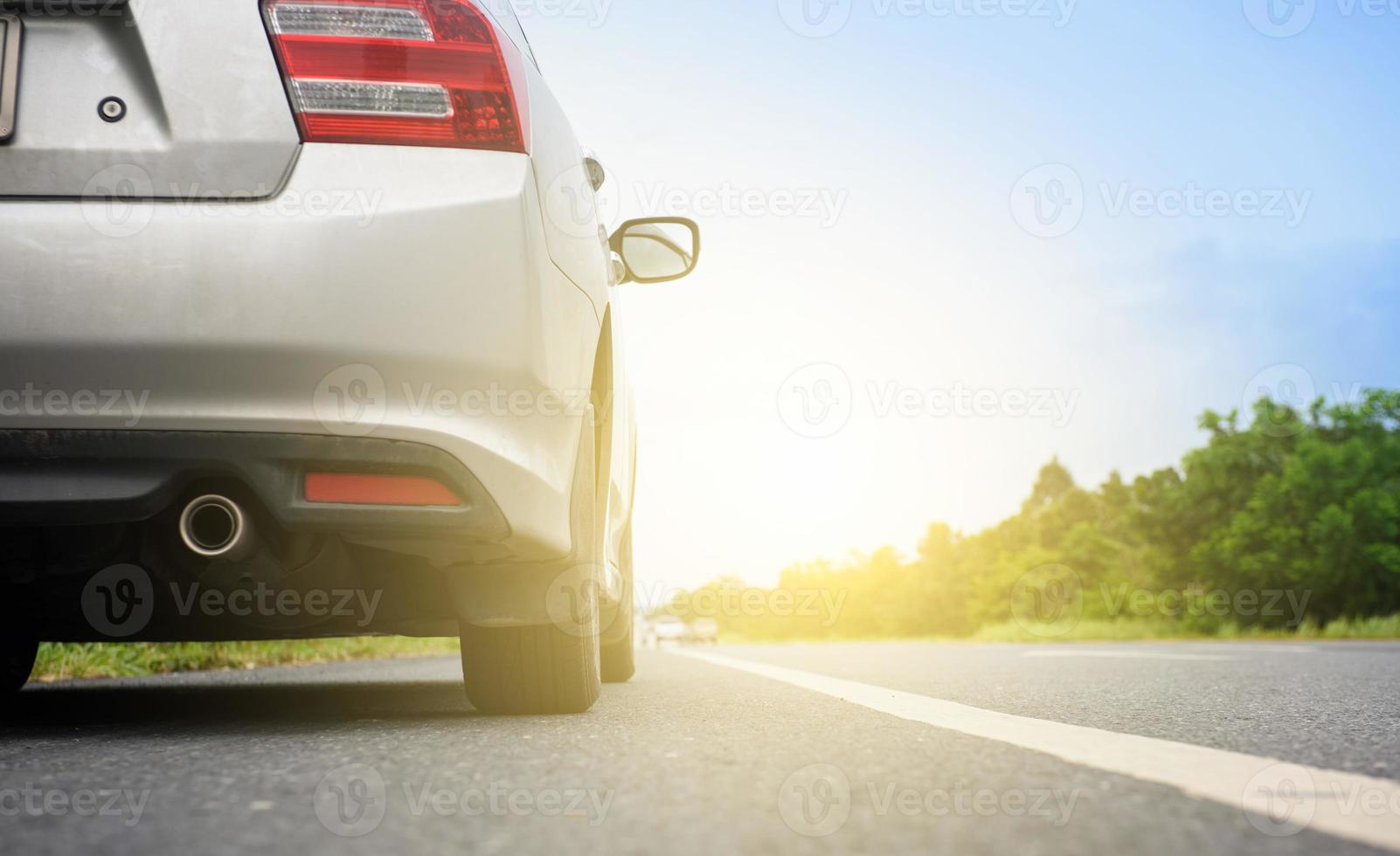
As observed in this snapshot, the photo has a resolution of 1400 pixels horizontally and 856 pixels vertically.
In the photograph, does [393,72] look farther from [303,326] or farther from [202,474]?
[202,474]

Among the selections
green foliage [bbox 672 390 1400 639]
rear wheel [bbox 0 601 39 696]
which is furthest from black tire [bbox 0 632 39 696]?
green foliage [bbox 672 390 1400 639]

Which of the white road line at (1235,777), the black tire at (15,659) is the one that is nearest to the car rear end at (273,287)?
the white road line at (1235,777)

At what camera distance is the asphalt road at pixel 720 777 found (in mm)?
1420

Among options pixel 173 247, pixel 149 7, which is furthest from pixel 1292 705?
pixel 149 7

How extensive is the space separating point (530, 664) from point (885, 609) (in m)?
90.0

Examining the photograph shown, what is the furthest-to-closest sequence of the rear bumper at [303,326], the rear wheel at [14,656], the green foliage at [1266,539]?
1. the green foliage at [1266,539]
2. the rear wheel at [14,656]
3. the rear bumper at [303,326]

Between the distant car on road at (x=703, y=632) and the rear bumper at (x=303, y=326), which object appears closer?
the rear bumper at (x=303, y=326)

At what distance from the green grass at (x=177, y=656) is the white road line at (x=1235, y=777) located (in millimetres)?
4421

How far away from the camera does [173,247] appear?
2.25m

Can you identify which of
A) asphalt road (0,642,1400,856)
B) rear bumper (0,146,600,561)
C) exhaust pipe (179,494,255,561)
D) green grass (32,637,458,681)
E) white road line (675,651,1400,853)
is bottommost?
white road line (675,651,1400,853)

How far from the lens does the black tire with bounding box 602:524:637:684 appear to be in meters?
4.61

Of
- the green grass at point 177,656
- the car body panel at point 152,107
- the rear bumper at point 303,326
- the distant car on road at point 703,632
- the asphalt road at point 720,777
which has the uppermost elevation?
the car body panel at point 152,107

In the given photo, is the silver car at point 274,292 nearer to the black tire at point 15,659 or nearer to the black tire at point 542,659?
the black tire at point 542,659

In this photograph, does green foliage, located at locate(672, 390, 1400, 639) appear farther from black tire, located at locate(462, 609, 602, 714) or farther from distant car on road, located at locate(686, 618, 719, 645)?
black tire, located at locate(462, 609, 602, 714)
